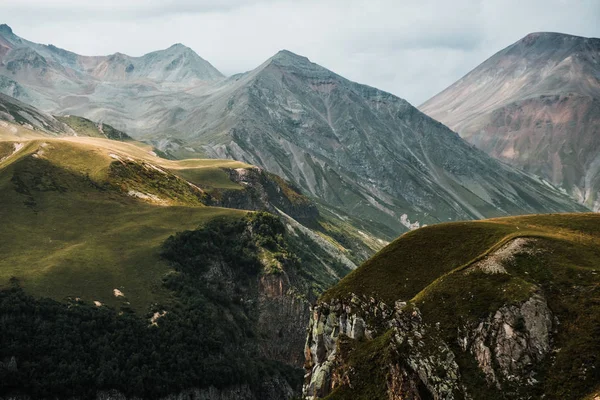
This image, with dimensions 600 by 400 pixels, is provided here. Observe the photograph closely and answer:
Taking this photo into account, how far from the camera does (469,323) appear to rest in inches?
2832

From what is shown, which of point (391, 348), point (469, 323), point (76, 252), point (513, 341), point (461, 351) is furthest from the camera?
point (76, 252)

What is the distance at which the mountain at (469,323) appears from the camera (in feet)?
214

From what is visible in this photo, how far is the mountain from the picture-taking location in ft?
214

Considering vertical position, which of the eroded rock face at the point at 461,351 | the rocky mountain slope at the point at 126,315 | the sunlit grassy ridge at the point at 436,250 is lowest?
the rocky mountain slope at the point at 126,315

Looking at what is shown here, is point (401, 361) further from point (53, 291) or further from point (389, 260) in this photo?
point (53, 291)

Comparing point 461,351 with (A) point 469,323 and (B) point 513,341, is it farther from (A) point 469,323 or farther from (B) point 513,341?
(B) point 513,341

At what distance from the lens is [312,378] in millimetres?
86625

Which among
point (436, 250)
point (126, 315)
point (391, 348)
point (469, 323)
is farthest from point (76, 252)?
point (469, 323)

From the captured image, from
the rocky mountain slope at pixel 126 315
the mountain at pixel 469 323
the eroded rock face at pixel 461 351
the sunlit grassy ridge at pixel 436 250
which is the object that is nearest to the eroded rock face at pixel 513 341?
the eroded rock face at pixel 461 351

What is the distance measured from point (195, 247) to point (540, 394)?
486 feet

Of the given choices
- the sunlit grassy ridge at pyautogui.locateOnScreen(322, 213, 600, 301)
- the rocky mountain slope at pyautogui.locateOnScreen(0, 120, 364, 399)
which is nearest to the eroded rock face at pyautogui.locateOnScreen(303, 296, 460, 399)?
the sunlit grassy ridge at pyautogui.locateOnScreen(322, 213, 600, 301)

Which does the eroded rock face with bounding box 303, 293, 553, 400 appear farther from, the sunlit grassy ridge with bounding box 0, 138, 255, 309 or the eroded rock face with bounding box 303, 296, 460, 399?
the sunlit grassy ridge with bounding box 0, 138, 255, 309

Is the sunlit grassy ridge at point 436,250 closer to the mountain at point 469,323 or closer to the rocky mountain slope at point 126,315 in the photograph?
the mountain at point 469,323

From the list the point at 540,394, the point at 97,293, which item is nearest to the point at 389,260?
the point at 540,394
